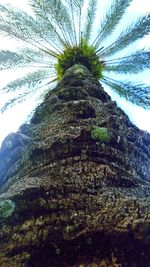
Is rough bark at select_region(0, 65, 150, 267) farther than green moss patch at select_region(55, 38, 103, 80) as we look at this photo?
No

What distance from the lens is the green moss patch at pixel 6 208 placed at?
286cm

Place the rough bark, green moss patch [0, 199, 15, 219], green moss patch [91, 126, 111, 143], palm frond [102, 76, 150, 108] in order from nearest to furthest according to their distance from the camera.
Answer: the rough bark, green moss patch [0, 199, 15, 219], green moss patch [91, 126, 111, 143], palm frond [102, 76, 150, 108]

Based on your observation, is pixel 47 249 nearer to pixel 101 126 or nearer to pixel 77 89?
pixel 101 126

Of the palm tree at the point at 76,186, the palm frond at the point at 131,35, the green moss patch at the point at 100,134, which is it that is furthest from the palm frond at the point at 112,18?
the green moss patch at the point at 100,134

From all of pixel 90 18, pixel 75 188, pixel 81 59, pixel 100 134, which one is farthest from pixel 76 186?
pixel 90 18

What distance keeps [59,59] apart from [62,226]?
660 cm

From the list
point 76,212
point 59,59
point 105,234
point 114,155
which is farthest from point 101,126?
point 59,59

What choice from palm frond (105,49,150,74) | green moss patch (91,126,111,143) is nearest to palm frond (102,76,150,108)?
palm frond (105,49,150,74)

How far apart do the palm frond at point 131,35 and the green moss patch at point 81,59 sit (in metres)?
0.51

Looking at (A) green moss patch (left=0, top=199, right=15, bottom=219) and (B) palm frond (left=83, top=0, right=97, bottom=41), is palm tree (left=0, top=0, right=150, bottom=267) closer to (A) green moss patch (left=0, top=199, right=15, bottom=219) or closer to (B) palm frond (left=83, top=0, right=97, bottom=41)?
(A) green moss patch (left=0, top=199, right=15, bottom=219)

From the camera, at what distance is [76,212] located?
269cm

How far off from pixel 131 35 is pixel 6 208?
6.84m

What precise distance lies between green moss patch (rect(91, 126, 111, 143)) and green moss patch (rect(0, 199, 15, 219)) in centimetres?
108

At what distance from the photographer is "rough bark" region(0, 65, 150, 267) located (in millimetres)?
2383
